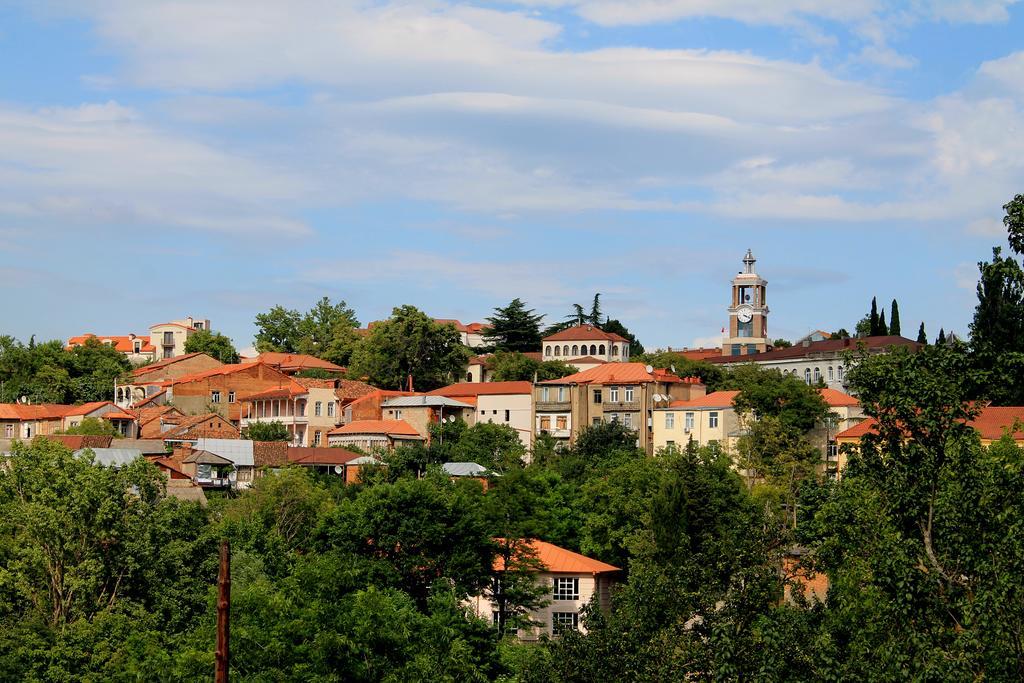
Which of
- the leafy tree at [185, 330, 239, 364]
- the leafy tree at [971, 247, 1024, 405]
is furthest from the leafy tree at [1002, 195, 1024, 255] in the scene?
the leafy tree at [185, 330, 239, 364]

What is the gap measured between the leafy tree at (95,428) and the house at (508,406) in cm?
2145

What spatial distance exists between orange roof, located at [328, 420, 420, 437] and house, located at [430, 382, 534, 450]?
14.7ft

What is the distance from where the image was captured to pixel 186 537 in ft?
152

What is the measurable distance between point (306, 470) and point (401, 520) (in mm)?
29777

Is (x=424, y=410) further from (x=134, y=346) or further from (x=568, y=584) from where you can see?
(x=134, y=346)

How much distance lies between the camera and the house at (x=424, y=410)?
82.3m

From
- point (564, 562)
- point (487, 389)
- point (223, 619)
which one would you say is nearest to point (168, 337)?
point (487, 389)

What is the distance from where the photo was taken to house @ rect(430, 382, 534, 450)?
81.6 metres

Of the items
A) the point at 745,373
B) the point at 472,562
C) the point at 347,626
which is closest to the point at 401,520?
the point at 472,562

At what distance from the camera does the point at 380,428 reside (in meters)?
80.8

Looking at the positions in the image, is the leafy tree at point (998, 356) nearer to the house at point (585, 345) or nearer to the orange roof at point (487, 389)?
the orange roof at point (487, 389)

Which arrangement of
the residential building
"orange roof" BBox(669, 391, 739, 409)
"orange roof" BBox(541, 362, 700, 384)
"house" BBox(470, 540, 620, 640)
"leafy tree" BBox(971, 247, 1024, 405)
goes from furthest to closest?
the residential building < "orange roof" BBox(541, 362, 700, 384) < "orange roof" BBox(669, 391, 739, 409) < "house" BBox(470, 540, 620, 640) < "leafy tree" BBox(971, 247, 1024, 405)

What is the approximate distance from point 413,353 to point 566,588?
50.9m

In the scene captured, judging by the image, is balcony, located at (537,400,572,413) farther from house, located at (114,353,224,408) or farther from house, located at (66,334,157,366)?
house, located at (66,334,157,366)
